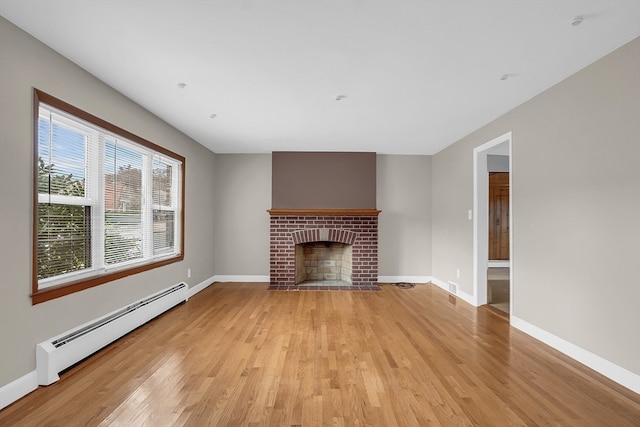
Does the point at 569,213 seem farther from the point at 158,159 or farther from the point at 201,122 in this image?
the point at 158,159

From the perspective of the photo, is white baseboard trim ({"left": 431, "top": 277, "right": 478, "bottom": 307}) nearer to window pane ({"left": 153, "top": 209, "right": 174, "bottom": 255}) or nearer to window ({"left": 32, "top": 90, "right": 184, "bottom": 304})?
window ({"left": 32, "top": 90, "right": 184, "bottom": 304})

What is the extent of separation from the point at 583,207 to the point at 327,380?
8.20 feet

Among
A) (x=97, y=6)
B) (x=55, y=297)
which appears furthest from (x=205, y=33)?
(x=55, y=297)

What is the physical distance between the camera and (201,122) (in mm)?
3723

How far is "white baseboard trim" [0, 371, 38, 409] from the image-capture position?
1.78 meters

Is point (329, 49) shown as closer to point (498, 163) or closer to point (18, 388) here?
point (18, 388)

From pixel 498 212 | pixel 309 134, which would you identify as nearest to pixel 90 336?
pixel 309 134

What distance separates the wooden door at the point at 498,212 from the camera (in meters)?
7.46

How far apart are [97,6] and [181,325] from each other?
9.51ft

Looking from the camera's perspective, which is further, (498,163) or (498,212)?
(498,212)

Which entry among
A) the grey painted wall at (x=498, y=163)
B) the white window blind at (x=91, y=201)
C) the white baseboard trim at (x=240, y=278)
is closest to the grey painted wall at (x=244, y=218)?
the white baseboard trim at (x=240, y=278)

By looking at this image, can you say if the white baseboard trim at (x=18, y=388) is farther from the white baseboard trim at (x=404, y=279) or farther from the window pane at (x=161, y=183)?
the white baseboard trim at (x=404, y=279)

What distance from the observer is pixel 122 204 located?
3.05 metres

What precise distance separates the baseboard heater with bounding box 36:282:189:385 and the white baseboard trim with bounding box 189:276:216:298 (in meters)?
0.83
